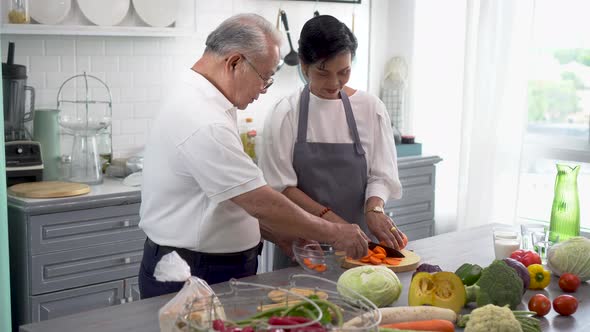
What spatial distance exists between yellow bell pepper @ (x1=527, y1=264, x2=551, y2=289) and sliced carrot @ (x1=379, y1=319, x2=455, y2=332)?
0.60 meters

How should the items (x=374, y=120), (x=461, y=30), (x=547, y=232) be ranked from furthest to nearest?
(x=461, y=30) → (x=374, y=120) → (x=547, y=232)

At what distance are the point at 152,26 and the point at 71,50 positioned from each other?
495 millimetres

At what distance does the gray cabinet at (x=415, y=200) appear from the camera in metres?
5.61

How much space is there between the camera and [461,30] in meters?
5.93

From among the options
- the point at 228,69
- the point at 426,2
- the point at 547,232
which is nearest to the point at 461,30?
the point at 426,2

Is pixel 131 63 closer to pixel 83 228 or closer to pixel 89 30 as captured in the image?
pixel 89 30

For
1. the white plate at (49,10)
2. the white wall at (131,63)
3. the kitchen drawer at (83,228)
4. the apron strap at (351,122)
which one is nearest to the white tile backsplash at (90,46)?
the white wall at (131,63)

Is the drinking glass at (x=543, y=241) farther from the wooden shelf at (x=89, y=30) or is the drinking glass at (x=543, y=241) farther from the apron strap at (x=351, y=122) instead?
the wooden shelf at (x=89, y=30)

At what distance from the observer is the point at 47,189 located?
4082 mm

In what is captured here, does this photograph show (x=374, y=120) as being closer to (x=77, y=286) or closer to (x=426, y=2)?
(x=77, y=286)

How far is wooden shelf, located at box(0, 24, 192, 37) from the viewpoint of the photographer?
13.9 ft

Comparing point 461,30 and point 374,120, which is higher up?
point 461,30

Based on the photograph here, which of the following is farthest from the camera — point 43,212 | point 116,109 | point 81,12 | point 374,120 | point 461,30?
point 461,30

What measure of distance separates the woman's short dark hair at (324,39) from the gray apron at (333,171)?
0.88ft
